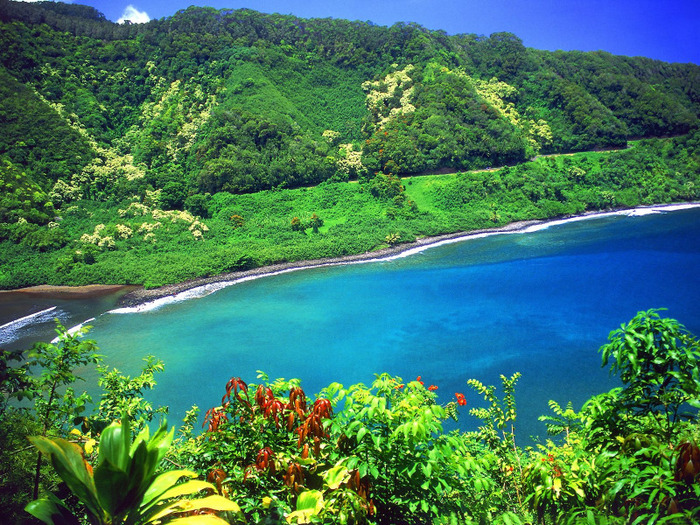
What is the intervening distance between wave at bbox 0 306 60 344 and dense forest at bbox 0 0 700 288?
13.0ft

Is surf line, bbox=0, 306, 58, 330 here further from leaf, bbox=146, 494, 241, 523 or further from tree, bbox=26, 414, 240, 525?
leaf, bbox=146, 494, 241, 523

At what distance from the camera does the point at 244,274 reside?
26.1 m

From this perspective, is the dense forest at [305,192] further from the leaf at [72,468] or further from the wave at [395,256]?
the wave at [395,256]

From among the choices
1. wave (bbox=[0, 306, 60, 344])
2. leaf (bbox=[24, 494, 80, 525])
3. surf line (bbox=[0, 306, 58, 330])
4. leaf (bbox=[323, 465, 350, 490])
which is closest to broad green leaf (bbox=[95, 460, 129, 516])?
leaf (bbox=[24, 494, 80, 525])

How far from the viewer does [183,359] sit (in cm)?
1653

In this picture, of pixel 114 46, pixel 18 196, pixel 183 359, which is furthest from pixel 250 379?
pixel 114 46

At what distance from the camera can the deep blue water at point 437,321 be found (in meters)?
14.4

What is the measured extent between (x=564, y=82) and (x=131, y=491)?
5615cm

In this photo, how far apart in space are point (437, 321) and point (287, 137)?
83.1ft

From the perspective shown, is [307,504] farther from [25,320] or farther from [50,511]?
[25,320]

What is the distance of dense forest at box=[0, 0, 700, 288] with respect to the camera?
98.0ft

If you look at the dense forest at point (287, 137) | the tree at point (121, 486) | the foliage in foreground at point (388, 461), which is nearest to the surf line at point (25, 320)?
the dense forest at point (287, 137)

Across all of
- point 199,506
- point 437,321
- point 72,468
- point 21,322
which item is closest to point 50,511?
point 72,468

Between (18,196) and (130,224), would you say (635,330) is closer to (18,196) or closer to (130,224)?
(130,224)
